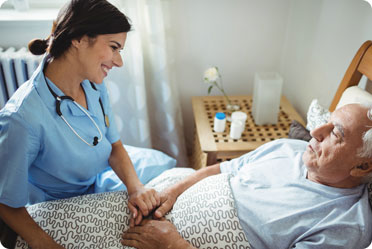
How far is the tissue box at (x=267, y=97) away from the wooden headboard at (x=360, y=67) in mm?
374

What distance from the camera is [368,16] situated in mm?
1364

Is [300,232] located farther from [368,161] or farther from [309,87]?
[309,87]

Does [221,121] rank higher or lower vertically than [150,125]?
higher

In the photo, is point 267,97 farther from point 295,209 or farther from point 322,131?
point 295,209

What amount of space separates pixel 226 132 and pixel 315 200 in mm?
741

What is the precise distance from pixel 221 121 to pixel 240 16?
752mm

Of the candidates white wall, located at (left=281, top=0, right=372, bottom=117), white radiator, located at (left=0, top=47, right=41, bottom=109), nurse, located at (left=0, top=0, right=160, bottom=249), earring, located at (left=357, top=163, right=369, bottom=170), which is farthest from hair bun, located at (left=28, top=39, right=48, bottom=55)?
white wall, located at (left=281, top=0, right=372, bottom=117)

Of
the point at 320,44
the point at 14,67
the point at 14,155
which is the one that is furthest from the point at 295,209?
the point at 14,67

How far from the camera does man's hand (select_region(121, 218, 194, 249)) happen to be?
1.08 m

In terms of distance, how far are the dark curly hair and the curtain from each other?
0.68 metres

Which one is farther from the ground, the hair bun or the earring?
the hair bun

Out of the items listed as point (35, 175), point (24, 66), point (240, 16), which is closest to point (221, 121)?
point (240, 16)

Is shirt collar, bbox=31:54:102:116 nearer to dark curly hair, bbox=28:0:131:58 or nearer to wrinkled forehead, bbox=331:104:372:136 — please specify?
dark curly hair, bbox=28:0:131:58

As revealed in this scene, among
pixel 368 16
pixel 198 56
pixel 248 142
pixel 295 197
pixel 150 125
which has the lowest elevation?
pixel 150 125
